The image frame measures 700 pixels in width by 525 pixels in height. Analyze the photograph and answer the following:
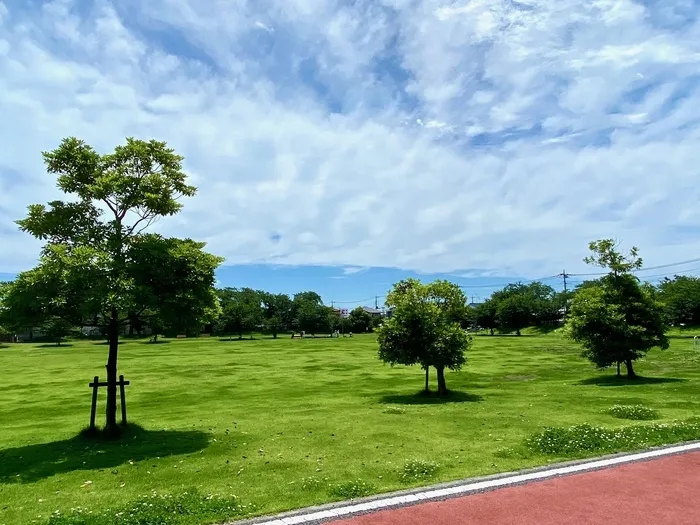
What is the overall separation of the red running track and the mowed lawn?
1473 mm

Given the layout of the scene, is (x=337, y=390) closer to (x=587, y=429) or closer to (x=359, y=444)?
(x=359, y=444)

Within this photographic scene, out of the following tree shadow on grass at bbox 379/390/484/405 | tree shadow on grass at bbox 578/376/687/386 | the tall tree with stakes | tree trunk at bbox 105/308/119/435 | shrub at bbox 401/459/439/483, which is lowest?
tree shadow on grass at bbox 379/390/484/405

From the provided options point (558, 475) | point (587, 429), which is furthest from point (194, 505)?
point (587, 429)

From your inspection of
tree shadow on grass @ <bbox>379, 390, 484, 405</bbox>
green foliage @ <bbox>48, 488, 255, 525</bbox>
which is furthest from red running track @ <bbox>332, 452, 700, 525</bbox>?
tree shadow on grass @ <bbox>379, 390, 484, 405</bbox>

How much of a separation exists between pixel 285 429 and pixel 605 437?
10.8 m

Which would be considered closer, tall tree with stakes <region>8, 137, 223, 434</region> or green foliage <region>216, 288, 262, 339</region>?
tall tree with stakes <region>8, 137, 223, 434</region>

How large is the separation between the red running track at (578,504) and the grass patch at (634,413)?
715cm

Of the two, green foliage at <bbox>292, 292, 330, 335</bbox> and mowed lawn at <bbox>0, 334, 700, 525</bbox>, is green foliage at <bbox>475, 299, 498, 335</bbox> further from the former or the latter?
mowed lawn at <bbox>0, 334, 700, 525</bbox>

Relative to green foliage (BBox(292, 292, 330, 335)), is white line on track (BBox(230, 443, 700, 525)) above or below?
below

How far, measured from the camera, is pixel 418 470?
40.8 ft

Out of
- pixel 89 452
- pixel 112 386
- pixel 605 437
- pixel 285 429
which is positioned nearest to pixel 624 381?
pixel 605 437

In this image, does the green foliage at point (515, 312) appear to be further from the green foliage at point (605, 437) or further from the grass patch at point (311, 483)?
the grass patch at point (311, 483)

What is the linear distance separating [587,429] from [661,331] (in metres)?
21.6

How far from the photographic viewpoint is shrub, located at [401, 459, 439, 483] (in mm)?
11961
